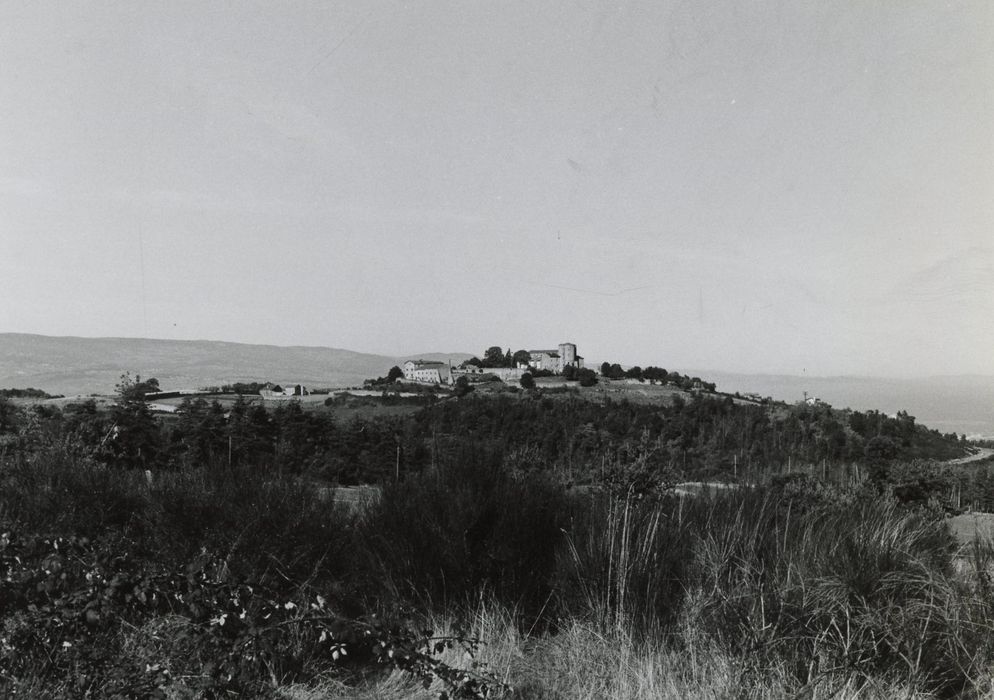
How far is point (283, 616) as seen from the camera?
3934 millimetres

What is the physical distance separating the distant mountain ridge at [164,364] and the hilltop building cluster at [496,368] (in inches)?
224

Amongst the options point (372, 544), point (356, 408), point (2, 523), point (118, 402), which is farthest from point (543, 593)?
point (356, 408)

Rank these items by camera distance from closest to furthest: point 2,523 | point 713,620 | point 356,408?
point 713,620, point 2,523, point 356,408

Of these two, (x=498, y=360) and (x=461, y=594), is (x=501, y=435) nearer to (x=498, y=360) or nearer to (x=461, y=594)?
(x=461, y=594)

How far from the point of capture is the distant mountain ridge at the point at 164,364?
52.4 m

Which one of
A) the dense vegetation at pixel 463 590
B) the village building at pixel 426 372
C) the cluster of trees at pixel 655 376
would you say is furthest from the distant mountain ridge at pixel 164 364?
the dense vegetation at pixel 463 590

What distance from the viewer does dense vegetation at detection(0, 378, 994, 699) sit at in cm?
377

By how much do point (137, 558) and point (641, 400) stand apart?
55.4 metres

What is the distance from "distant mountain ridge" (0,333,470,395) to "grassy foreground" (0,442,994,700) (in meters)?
43.9

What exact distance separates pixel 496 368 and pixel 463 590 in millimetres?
67672

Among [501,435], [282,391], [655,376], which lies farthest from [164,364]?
[501,435]

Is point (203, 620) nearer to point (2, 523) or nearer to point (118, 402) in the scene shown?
point (2, 523)

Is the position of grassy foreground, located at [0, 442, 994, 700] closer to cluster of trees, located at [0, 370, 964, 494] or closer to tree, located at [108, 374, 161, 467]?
cluster of trees, located at [0, 370, 964, 494]

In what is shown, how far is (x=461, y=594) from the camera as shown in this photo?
5.36m
